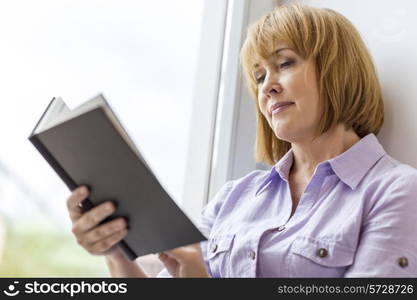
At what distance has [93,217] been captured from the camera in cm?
98

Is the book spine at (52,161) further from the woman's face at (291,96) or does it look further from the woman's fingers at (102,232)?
the woman's face at (291,96)

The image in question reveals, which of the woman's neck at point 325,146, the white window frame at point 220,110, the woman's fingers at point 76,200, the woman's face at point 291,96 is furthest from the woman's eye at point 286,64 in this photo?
the woman's fingers at point 76,200

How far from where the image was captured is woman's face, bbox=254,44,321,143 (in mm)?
1264

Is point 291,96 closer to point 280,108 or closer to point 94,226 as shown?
point 280,108

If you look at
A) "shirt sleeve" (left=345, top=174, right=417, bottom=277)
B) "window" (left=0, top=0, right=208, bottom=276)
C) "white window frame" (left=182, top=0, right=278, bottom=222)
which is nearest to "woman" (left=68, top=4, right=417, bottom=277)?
"shirt sleeve" (left=345, top=174, right=417, bottom=277)

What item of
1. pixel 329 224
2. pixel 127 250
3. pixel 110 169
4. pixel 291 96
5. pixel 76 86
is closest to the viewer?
pixel 110 169

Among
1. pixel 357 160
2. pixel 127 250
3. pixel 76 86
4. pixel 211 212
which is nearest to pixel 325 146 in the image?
pixel 357 160

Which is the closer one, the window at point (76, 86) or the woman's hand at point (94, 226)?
the woman's hand at point (94, 226)

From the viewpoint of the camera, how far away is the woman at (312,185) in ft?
3.58

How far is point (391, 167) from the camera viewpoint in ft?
3.94

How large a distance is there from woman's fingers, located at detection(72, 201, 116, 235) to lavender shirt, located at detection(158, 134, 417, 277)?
0.35m

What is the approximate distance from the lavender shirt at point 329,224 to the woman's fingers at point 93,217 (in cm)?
35

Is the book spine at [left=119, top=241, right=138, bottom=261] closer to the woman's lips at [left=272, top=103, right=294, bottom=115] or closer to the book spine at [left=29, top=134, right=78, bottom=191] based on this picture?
the book spine at [left=29, top=134, right=78, bottom=191]

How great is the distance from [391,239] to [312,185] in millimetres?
222
